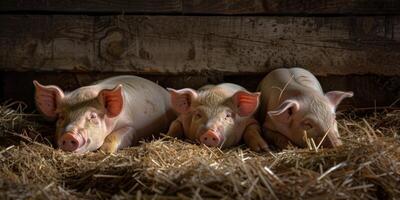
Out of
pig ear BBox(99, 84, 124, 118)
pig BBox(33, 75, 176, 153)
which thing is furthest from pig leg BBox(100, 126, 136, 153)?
pig ear BBox(99, 84, 124, 118)

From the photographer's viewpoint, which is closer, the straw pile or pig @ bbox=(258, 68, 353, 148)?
the straw pile

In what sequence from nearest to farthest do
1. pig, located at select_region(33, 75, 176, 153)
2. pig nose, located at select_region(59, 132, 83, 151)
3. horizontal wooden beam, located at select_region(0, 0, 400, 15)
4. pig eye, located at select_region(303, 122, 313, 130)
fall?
pig nose, located at select_region(59, 132, 83, 151), pig, located at select_region(33, 75, 176, 153), pig eye, located at select_region(303, 122, 313, 130), horizontal wooden beam, located at select_region(0, 0, 400, 15)

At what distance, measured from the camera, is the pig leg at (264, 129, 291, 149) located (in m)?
3.89

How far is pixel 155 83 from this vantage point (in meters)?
4.59

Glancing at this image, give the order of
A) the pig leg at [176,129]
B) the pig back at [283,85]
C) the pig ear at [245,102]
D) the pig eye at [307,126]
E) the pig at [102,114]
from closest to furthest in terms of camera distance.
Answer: the pig at [102,114] < the pig eye at [307,126] < the pig ear at [245,102] < the pig leg at [176,129] < the pig back at [283,85]

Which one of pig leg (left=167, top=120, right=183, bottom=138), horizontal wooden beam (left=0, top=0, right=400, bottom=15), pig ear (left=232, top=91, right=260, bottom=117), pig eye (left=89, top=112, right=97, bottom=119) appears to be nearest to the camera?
pig eye (left=89, top=112, right=97, bottom=119)

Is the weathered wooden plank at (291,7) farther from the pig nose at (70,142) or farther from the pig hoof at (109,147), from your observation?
the pig nose at (70,142)

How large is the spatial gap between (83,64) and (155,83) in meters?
0.61

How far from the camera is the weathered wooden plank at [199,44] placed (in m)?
4.49

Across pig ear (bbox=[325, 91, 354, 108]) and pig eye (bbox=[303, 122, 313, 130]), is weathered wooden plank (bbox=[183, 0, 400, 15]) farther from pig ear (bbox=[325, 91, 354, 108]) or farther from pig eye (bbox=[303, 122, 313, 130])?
pig eye (bbox=[303, 122, 313, 130])

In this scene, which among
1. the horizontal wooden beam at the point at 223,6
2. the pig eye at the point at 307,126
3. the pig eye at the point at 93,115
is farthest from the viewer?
the horizontal wooden beam at the point at 223,6

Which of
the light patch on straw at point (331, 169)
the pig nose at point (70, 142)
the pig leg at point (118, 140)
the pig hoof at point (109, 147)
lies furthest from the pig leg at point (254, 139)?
the pig nose at point (70, 142)

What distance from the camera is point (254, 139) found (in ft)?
12.9

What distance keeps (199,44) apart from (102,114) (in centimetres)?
117
